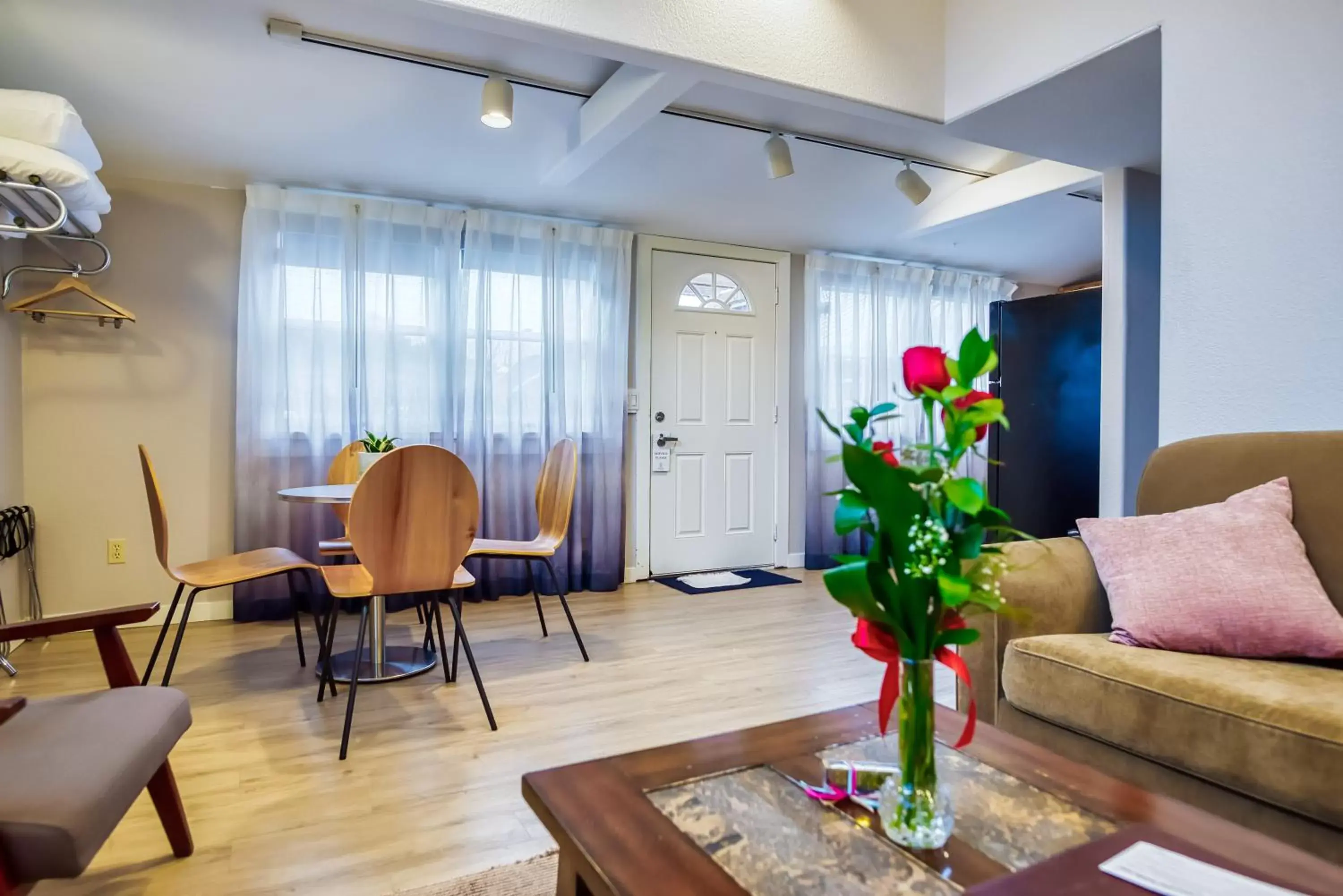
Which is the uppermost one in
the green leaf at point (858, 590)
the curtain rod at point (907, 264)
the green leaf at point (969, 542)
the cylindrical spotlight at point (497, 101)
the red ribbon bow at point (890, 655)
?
the curtain rod at point (907, 264)

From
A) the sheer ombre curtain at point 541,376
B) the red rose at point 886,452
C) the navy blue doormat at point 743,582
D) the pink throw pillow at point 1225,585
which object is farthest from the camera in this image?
the navy blue doormat at point 743,582

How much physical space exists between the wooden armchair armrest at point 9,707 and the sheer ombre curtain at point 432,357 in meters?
2.75

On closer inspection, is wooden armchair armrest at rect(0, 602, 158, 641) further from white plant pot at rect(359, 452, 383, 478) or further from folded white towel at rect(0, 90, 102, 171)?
folded white towel at rect(0, 90, 102, 171)

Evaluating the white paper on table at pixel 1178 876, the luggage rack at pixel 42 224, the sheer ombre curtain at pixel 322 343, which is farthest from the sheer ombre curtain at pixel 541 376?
the white paper on table at pixel 1178 876

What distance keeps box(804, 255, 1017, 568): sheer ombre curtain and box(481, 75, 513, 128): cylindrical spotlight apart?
112 inches

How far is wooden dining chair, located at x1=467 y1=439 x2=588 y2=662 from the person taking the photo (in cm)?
302

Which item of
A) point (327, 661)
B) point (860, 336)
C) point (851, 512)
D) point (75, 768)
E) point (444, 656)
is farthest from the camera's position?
point (860, 336)

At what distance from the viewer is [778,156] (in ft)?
10.9

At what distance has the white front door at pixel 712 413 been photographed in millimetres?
4840

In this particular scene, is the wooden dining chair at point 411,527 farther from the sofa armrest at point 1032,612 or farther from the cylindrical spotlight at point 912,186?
the cylindrical spotlight at point 912,186

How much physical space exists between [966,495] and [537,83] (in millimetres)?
2773

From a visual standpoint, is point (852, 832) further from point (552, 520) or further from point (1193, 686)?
point (552, 520)

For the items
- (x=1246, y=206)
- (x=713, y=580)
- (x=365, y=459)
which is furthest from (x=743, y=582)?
(x=1246, y=206)

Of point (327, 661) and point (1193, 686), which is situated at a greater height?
point (1193, 686)
